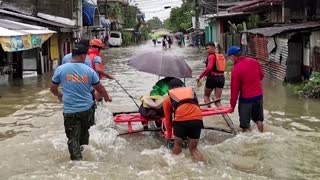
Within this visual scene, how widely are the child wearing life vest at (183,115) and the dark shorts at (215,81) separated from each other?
4.14 meters

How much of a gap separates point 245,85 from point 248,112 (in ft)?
1.62

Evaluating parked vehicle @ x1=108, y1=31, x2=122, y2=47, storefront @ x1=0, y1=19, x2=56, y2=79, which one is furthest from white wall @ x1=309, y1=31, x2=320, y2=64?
parked vehicle @ x1=108, y1=31, x2=122, y2=47

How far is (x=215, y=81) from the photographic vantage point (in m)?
11.1

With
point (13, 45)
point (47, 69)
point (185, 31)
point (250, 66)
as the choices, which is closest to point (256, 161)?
point (250, 66)

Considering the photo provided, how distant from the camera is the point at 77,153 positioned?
719cm

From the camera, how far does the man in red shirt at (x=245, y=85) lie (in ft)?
27.7

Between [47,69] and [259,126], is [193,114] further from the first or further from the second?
[47,69]

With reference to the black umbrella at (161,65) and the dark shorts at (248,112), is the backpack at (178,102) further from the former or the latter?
the dark shorts at (248,112)

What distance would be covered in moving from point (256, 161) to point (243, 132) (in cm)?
147

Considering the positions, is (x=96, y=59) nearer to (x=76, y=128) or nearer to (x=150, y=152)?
(x=150, y=152)

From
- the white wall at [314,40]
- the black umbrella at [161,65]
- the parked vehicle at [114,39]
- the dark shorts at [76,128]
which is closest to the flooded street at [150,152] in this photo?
the dark shorts at [76,128]

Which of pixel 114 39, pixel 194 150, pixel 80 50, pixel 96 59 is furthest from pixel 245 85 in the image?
pixel 114 39

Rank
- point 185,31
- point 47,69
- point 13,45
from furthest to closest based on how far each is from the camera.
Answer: point 185,31, point 47,69, point 13,45

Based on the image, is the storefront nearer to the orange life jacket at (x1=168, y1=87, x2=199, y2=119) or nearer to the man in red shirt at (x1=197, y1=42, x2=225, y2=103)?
the man in red shirt at (x1=197, y1=42, x2=225, y2=103)
